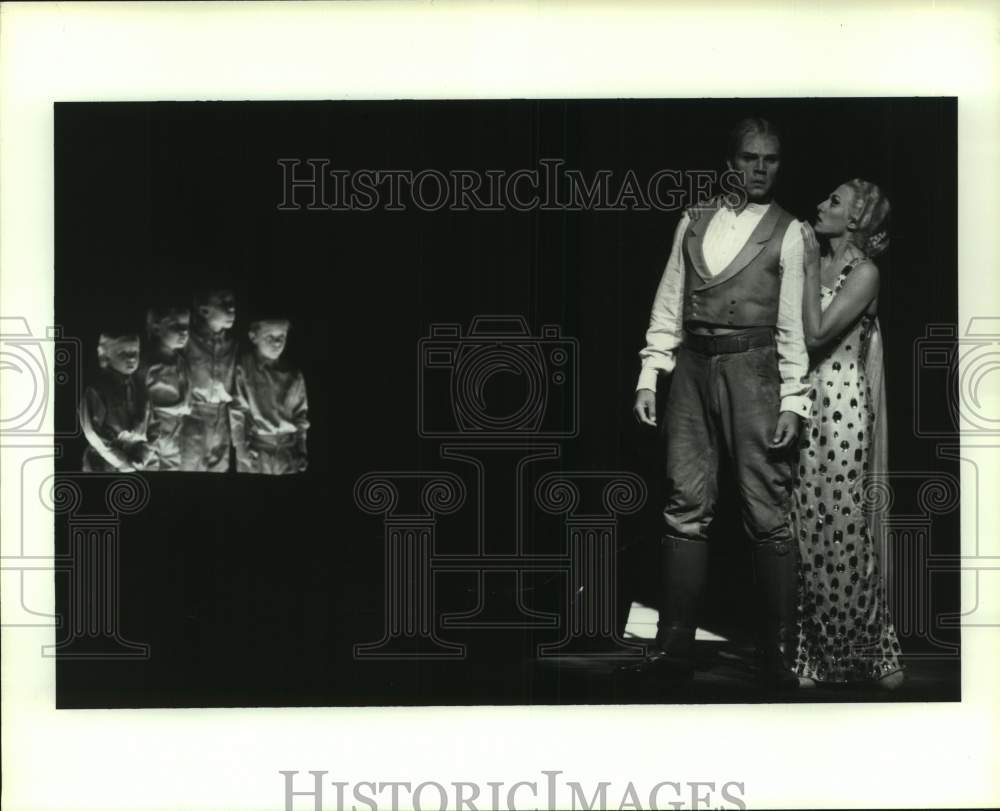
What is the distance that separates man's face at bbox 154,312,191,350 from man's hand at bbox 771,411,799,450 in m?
2.43

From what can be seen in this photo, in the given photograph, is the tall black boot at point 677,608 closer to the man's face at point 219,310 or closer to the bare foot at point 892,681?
the bare foot at point 892,681

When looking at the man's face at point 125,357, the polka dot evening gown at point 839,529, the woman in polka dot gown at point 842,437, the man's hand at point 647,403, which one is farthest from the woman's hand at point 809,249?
A: the man's face at point 125,357

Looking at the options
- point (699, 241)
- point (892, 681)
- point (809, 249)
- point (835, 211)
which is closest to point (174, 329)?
point (699, 241)

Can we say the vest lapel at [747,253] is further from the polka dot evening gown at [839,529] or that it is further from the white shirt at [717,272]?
the polka dot evening gown at [839,529]

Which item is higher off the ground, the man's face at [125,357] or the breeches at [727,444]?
the man's face at [125,357]

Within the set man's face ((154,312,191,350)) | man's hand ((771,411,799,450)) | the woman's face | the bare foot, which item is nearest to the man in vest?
man's hand ((771,411,799,450))

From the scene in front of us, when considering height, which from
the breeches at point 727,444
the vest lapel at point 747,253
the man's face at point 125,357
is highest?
the vest lapel at point 747,253

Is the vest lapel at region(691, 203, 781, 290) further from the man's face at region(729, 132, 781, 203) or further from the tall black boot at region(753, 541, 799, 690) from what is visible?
A: the tall black boot at region(753, 541, 799, 690)

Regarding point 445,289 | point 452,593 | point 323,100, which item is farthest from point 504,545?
point 323,100

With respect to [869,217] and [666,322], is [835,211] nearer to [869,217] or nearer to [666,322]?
[869,217]

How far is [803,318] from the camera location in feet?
19.4

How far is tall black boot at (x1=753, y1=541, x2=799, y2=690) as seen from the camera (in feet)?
19.4

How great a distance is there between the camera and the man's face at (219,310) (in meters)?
5.88

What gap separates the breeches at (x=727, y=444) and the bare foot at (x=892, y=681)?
715 millimetres
